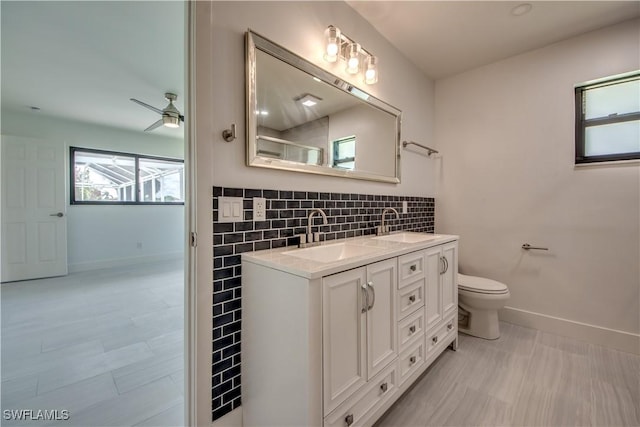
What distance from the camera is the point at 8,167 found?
11.5ft

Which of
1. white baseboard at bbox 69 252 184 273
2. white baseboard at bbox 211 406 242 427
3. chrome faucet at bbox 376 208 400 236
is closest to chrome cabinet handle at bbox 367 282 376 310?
white baseboard at bbox 211 406 242 427

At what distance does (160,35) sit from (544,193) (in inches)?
141

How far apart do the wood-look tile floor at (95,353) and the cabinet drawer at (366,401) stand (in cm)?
90

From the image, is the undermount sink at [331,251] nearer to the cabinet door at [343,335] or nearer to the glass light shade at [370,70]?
the cabinet door at [343,335]

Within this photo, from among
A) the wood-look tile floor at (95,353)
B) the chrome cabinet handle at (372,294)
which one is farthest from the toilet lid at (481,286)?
the wood-look tile floor at (95,353)

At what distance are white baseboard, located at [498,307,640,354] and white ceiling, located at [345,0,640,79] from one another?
7.95ft

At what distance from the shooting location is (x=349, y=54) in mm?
1790

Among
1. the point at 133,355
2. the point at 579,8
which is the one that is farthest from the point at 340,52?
the point at 133,355

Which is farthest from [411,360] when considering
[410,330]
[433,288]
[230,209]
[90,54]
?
[90,54]

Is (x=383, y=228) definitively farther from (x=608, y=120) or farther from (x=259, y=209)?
(x=608, y=120)

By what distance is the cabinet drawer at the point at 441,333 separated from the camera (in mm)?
1678

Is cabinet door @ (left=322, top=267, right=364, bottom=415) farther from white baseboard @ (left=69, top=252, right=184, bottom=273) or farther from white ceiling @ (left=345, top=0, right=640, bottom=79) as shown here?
white baseboard @ (left=69, top=252, right=184, bottom=273)

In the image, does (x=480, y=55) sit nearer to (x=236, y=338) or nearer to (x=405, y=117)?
(x=405, y=117)

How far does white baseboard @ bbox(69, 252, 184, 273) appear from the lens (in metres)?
4.17
